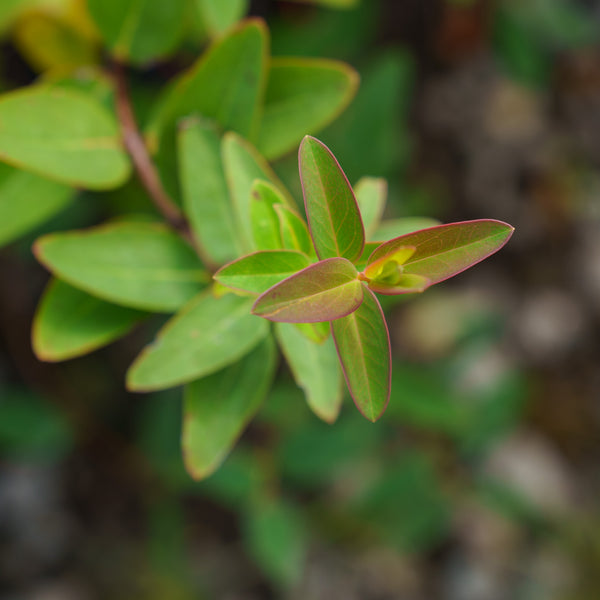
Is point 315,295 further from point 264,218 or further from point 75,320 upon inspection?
point 75,320

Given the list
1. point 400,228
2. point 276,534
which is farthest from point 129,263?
point 276,534

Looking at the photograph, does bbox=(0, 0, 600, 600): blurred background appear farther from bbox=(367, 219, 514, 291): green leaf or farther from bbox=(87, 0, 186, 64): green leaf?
bbox=(367, 219, 514, 291): green leaf

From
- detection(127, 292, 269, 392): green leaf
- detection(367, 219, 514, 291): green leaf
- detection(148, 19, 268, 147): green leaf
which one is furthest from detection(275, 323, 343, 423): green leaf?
detection(148, 19, 268, 147): green leaf

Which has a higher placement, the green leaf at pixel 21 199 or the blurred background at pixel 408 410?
the green leaf at pixel 21 199

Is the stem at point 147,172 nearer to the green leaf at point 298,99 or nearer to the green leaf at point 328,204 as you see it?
the green leaf at point 298,99

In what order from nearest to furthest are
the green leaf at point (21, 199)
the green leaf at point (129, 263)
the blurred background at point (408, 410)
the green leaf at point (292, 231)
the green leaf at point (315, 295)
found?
the green leaf at point (315, 295) → the green leaf at point (292, 231) → the green leaf at point (129, 263) → the green leaf at point (21, 199) → the blurred background at point (408, 410)

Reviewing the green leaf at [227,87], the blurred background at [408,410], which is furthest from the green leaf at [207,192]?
the blurred background at [408,410]
